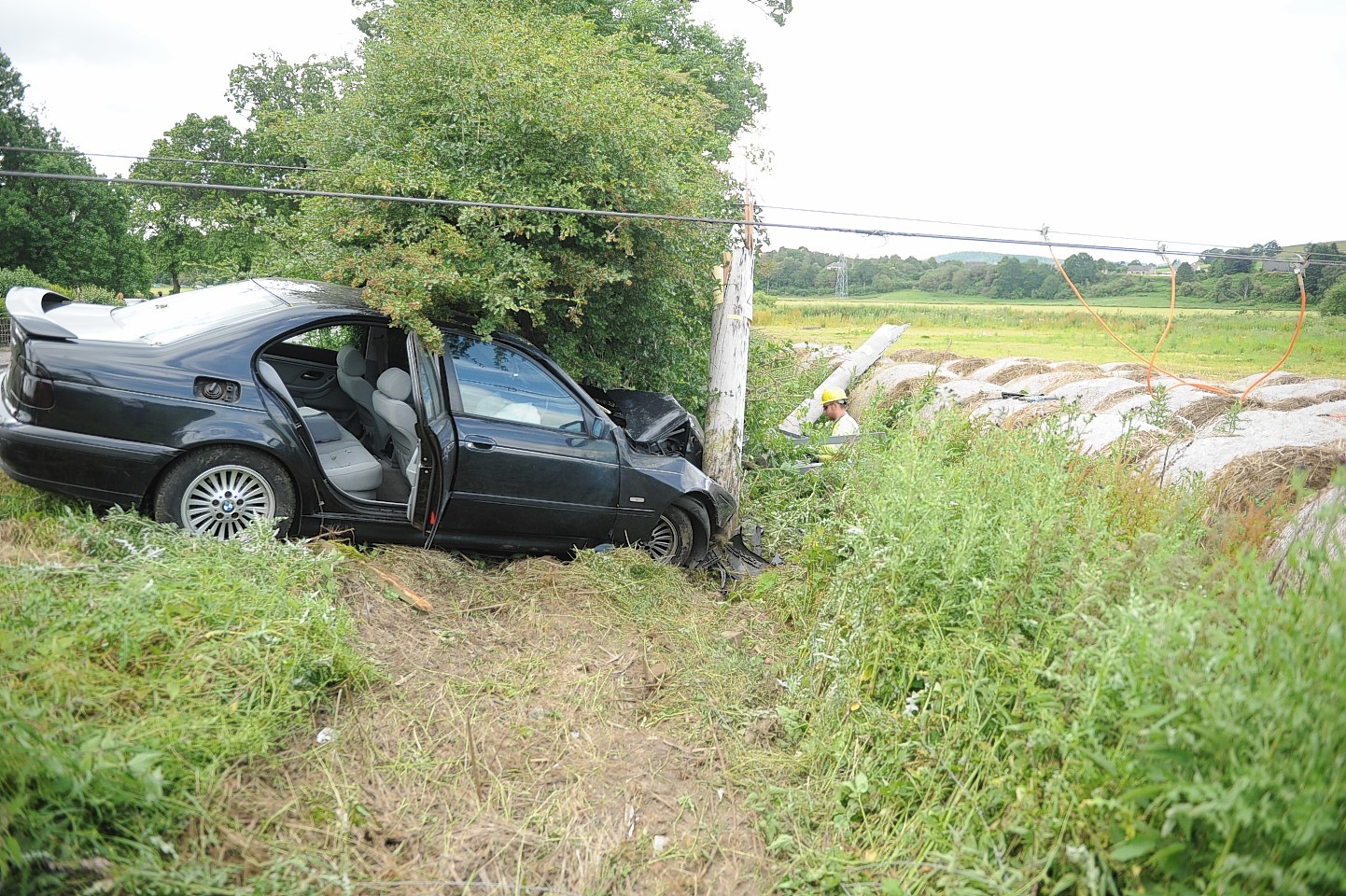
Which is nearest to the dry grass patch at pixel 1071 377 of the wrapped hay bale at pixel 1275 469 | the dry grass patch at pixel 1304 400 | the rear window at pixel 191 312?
the dry grass patch at pixel 1304 400

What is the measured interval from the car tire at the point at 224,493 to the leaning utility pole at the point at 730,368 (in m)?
3.76

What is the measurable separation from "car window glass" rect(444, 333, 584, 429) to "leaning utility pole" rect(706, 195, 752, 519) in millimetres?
2033

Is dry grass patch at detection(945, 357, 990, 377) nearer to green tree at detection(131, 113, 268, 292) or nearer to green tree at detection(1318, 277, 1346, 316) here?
green tree at detection(1318, 277, 1346, 316)

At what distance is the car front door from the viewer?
5.29 metres

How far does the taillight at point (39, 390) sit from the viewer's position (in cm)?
417

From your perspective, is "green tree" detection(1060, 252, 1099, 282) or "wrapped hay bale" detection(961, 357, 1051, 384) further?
"wrapped hay bale" detection(961, 357, 1051, 384)

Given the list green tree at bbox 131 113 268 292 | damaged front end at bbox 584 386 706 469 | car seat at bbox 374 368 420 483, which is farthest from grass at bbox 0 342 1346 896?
green tree at bbox 131 113 268 292

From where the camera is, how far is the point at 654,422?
21.1ft

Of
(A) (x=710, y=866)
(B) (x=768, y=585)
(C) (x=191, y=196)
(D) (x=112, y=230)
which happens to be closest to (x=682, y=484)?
(B) (x=768, y=585)

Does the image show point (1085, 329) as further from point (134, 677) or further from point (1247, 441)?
point (134, 677)

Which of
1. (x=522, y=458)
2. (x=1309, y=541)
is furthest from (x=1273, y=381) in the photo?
(x=522, y=458)

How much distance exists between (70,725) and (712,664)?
2.98 m

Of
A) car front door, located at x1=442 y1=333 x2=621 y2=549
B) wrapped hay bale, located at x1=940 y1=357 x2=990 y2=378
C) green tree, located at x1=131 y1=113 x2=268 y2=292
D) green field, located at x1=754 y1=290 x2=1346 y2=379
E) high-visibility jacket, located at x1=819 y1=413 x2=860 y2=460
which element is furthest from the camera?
green tree, located at x1=131 y1=113 x2=268 y2=292

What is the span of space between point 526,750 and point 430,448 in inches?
85.1
